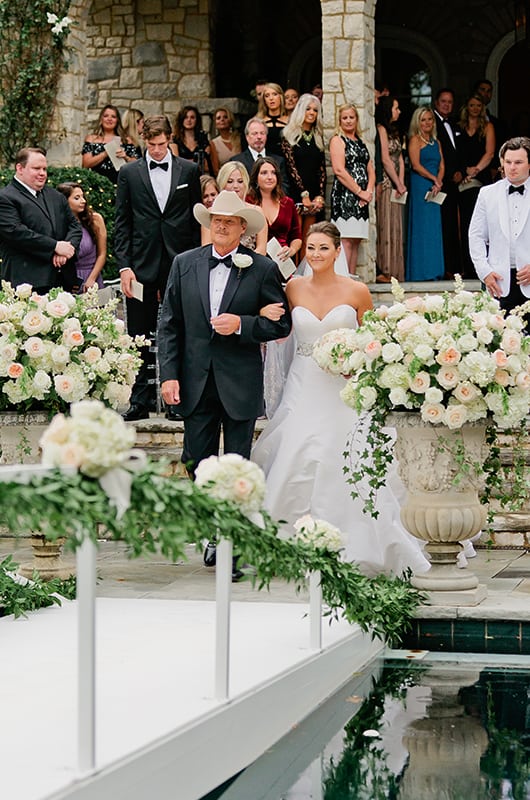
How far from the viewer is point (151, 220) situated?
956cm

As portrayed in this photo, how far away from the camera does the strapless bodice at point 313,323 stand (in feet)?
25.2

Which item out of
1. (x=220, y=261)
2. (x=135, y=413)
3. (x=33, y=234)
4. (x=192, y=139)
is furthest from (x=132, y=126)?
(x=220, y=261)

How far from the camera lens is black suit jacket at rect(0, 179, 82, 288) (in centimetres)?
936

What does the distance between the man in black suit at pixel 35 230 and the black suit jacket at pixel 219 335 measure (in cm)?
233

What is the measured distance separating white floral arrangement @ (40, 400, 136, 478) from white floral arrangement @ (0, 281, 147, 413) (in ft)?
10.5

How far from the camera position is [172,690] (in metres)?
4.67

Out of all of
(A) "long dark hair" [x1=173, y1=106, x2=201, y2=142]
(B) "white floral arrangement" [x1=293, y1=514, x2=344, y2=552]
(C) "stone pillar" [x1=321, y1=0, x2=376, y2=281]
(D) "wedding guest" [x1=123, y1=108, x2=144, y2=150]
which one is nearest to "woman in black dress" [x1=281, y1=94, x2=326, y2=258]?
(C) "stone pillar" [x1=321, y1=0, x2=376, y2=281]

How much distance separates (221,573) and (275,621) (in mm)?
1673

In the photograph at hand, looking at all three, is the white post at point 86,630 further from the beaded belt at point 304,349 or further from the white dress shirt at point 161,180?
the white dress shirt at point 161,180

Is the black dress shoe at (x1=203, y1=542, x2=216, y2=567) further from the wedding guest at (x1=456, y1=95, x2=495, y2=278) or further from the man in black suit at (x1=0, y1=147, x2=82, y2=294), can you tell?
the wedding guest at (x1=456, y1=95, x2=495, y2=278)

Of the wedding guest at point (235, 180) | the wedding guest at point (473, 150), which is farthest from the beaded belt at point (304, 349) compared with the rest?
the wedding guest at point (473, 150)

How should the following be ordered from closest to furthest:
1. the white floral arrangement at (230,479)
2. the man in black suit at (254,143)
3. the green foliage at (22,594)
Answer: the white floral arrangement at (230,479) < the green foliage at (22,594) < the man in black suit at (254,143)

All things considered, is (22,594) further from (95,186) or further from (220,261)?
(95,186)

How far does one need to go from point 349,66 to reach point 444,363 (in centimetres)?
668
